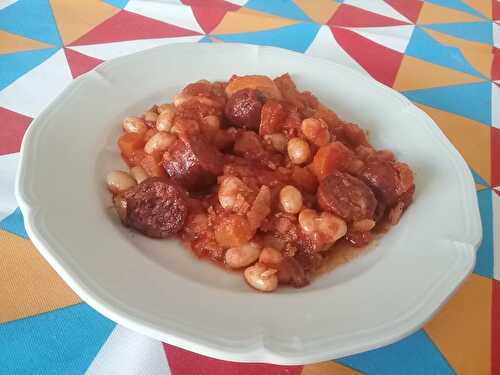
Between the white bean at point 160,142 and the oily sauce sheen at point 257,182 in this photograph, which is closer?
the oily sauce sheen at point 257,182

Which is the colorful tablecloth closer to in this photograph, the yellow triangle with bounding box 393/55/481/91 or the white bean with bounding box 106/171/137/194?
the yellow triangle with bounding box 393/55/481/91

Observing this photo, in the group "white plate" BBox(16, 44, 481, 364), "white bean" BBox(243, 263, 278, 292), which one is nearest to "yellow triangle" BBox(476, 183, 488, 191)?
"white plate" BBox(16, 44, 481, 364)

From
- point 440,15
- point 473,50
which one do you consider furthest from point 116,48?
point 440,15

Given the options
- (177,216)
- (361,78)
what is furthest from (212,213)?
(361,78)

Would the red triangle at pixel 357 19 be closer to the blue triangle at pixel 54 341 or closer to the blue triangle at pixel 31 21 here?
the blue triangle at pixel 31 21

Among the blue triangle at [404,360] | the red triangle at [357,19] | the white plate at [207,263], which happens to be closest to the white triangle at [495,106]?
the white plate at [207,263]
